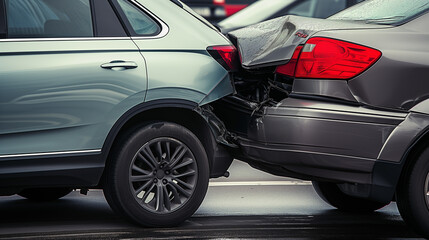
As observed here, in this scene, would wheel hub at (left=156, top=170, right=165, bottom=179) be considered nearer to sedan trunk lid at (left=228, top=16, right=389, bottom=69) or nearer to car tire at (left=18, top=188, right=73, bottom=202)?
sedan trunk lid at (left=228, top=16, right=389, bottom=69)

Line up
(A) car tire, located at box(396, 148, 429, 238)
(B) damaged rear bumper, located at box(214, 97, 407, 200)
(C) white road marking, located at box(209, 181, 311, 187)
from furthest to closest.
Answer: (C) white road marking, located at box(209, 181, 311, 187)
(A) car tire, located at box(396, 148, 429, 238)
(B) damaged rear bumper, located at box(214, 97, 407, 200)

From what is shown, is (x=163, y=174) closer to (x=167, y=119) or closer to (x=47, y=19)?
(x=167, y=119)

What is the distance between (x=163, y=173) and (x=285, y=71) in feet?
3.57

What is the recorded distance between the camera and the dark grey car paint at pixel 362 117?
592 cm

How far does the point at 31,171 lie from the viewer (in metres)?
6.15

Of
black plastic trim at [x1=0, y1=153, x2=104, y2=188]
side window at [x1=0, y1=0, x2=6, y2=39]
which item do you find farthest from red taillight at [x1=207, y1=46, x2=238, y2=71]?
side window at [x1=0, y1=0, x2=6, y2=39]

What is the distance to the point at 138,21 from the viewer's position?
21.6 feet

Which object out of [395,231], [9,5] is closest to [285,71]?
[395,231]

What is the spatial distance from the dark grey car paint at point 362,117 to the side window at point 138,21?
0.95m

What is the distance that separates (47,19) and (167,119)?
104 cm

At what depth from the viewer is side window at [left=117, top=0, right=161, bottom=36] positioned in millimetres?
6539

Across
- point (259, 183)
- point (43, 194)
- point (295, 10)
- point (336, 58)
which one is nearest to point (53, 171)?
point (43, 194)

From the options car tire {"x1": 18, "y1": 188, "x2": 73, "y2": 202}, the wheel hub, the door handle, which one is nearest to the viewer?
the door handle

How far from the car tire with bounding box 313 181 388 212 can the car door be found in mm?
1953
